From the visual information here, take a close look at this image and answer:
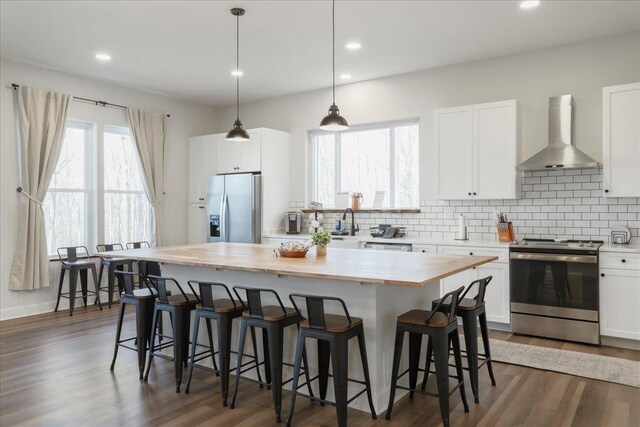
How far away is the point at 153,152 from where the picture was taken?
704 centimetres

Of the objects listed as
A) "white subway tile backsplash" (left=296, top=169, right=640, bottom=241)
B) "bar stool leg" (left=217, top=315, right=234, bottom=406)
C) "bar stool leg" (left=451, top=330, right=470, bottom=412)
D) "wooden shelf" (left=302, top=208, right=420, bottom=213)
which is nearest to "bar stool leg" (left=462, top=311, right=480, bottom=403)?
"bar stool leg" (left=451, top=330, right=470, bottom=412)

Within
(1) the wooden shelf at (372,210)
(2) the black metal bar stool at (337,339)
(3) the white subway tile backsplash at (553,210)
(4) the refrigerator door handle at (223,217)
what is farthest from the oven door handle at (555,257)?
(4) the refrigerator door handle at (223,217)

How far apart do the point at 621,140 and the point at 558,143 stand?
56cm

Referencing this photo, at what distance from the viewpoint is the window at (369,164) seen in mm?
6211

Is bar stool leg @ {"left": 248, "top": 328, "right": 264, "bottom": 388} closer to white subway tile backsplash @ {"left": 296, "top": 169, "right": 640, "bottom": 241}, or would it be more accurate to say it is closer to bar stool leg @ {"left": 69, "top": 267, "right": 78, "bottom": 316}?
Answer: white subway tile backsplash @ {"left": 296, "top": 169, "right": 640, "bottom": 241}

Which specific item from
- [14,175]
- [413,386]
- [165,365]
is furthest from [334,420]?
[14,175]

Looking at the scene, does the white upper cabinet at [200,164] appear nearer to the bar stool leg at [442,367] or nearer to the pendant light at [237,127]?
the pendant light at [237,127]

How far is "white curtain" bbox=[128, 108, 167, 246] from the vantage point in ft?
22.4

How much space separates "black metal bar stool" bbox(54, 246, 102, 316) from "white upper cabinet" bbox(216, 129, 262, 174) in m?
2.26

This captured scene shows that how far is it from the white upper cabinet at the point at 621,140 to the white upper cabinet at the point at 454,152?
131 cm

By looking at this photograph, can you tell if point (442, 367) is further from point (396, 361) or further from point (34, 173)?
point (34, 173)

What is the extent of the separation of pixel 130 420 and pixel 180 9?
132 inches

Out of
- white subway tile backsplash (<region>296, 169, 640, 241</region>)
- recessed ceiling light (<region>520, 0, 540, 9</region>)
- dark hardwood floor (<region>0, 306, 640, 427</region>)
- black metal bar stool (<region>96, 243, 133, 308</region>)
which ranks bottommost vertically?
dark hardwood floor (<region>0, 306, 640, 427</region>)

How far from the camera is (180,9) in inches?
163
